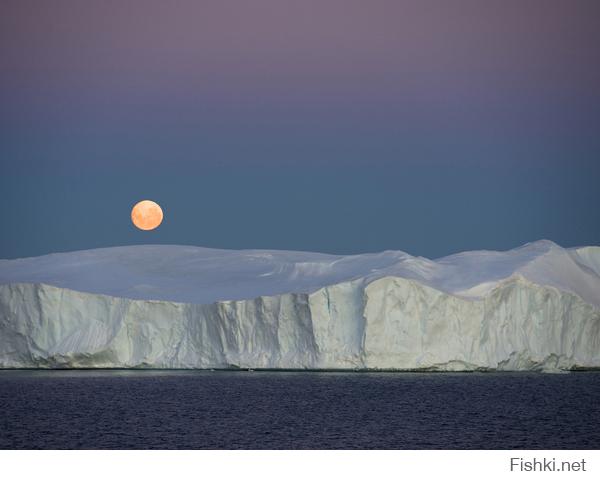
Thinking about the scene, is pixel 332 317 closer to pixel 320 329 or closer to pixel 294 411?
pixel 320 329

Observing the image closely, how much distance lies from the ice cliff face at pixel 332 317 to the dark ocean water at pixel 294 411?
0.95 m

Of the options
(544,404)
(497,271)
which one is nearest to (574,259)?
(497,271)

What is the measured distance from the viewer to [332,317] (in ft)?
171

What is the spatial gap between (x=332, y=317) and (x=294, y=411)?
41.4 feet

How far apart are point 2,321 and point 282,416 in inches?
778

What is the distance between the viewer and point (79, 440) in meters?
32.8

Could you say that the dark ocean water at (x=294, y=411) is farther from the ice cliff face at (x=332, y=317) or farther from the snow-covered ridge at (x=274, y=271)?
the snow-covered ridge at (x=274, y=271)

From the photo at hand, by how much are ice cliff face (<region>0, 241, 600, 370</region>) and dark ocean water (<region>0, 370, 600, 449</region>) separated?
954mm

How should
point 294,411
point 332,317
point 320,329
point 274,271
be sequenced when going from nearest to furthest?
point 294,411 → point 320,329 → point 332,317 → point 274,271

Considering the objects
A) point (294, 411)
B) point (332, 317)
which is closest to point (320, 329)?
point (332, 317)

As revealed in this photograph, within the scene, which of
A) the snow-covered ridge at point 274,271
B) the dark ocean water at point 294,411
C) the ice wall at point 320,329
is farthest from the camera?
the snow-covered ridge at point 274,271

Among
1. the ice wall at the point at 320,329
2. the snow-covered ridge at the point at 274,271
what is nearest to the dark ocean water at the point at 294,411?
the ice wall at the point at 320,329

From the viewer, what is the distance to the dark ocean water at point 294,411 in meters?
33.3

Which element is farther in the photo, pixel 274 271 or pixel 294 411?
pixel 274 271
